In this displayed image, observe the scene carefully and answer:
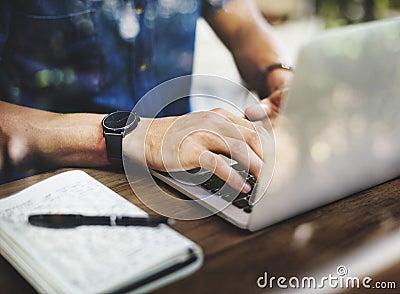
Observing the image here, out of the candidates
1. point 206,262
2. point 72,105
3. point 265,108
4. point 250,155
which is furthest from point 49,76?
point 206,262

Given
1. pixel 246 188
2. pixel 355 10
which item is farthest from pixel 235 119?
pixel 355 10

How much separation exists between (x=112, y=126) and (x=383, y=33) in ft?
1.74

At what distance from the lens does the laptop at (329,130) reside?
674 millimetres

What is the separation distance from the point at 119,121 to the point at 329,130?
0.45m

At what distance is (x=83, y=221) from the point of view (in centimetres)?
78

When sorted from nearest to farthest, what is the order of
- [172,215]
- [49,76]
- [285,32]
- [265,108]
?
[172,215]
[265,108]
[49,76]
[285,32]

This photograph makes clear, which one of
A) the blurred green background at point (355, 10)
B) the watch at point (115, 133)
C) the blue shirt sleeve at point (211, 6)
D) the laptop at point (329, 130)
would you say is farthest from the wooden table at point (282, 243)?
the blurred green background at point (355, 10)

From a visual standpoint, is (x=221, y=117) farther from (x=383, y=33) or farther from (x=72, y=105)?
(x=72, y=105)

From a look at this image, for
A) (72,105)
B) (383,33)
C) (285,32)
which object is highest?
(383,33)

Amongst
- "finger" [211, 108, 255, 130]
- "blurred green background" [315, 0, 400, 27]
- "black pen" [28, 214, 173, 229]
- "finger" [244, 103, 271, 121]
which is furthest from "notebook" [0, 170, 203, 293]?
"blurred green background" [315, 0, 400, 27]

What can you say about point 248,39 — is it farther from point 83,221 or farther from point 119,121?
point 83,221

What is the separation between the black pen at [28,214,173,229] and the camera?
778 mm

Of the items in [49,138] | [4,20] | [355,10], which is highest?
[4,20]

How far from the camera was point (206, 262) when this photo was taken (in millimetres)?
723
